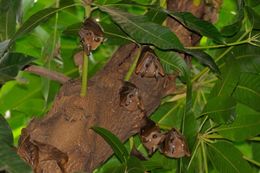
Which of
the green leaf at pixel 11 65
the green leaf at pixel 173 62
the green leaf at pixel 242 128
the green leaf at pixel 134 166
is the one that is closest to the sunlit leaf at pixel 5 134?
the green leaf at pixel 11 65

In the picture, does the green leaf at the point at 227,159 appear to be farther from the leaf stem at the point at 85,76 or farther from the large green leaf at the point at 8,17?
the large green leaf at the point at 8,17

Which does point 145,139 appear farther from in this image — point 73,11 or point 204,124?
point 73,11

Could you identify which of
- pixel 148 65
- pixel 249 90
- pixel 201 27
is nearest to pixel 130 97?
pixel 148 65

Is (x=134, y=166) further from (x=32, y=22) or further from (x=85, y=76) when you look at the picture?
(x=32, y=22)

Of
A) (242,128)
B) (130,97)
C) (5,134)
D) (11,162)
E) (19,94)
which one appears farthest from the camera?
(19,94)

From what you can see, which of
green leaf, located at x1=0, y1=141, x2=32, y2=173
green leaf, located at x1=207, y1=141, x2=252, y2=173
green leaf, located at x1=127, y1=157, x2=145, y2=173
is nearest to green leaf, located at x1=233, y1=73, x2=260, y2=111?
green leaf, located at x1=207, y1=141, x2=252, y2=173
